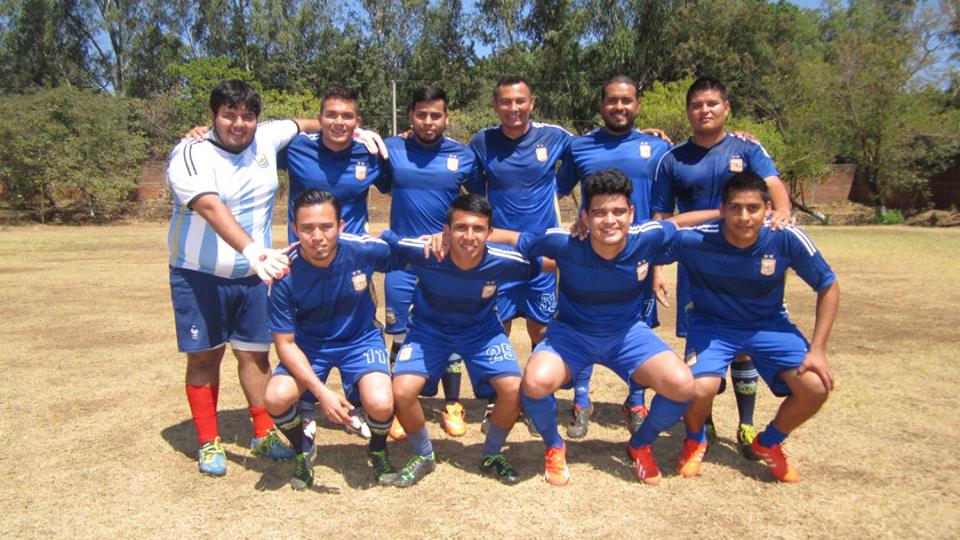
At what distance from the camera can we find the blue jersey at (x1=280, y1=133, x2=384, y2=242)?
527cm

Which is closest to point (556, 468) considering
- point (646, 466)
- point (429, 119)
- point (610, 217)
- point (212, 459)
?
point (646, 466)

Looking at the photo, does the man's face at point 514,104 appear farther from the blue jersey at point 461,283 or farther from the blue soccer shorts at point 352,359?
the blue soccer shorts at point 352,359

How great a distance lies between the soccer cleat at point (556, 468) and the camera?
4.04 metres

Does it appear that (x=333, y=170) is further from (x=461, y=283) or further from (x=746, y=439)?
(x=746, y=439)

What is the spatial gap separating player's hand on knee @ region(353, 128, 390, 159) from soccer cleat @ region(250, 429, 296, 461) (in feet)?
7.42

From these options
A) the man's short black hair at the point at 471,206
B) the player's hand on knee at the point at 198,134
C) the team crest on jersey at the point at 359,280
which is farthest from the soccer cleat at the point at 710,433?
the player's hand on knee at the point at 198,134

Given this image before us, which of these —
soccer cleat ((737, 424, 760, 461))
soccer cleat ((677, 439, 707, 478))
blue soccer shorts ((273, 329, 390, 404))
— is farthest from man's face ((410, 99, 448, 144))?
soccer cleat ((737, 424, 760, 461))

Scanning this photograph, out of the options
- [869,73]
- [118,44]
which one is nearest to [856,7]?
[869,73]

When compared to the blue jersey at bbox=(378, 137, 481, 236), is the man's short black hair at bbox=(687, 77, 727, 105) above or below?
above

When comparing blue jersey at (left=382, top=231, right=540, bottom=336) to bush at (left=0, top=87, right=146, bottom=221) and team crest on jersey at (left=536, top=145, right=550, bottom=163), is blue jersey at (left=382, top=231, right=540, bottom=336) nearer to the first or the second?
team crest on jersey at (left=536, top=145, right=550, bottom=163)

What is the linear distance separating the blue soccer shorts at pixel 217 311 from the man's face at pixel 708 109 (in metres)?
3.25

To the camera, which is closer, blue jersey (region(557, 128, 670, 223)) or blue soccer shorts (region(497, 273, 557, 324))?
blue jersey (region(557, 128, 670, 223))

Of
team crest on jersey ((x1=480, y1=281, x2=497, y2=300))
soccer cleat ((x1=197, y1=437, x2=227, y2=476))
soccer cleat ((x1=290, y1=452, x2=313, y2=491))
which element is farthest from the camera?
team crest on jersey ((x1=480, y1=281, x2=497, y2=300))

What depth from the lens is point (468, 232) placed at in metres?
4.21
